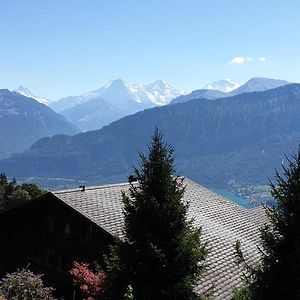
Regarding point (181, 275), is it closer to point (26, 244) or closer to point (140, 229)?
point (140, 229)

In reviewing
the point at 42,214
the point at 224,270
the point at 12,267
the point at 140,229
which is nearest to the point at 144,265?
the point at 140,229

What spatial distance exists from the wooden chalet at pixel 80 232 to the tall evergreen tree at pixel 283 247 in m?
6.90

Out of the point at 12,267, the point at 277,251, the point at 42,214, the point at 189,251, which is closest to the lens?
the point at 277,251

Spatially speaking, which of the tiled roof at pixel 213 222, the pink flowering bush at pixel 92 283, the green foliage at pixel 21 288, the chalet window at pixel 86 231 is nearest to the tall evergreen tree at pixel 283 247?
the tiled roof at pixel 213 222

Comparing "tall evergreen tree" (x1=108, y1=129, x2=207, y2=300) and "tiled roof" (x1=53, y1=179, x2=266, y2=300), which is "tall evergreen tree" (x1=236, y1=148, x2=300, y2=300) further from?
"tiled roof" (x1=53, y1=179, x2=266, y2=300)

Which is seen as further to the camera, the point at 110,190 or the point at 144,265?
the point at 110,190

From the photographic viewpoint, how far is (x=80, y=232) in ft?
83.4

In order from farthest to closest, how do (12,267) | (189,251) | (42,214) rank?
1. (12,267)
2. (42,214)
3. (189,251)

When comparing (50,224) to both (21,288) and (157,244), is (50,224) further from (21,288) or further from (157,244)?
(157,244)

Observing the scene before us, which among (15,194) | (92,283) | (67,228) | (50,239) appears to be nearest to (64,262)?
(50,239)

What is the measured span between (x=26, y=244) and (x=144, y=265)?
644 inches

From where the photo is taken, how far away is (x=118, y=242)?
15062 millimetres

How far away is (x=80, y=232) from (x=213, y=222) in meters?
8.15

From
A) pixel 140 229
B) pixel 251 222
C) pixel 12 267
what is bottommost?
pixel 12 267
